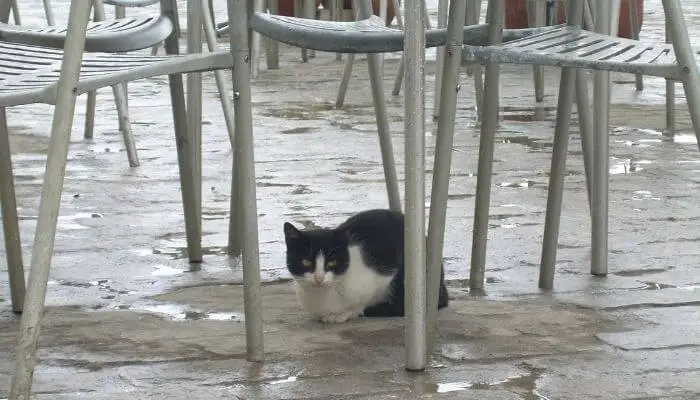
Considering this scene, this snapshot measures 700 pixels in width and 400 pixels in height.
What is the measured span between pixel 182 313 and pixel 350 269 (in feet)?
1.07

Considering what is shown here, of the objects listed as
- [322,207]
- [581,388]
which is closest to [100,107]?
[322,207]

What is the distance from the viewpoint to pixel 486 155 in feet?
8.38

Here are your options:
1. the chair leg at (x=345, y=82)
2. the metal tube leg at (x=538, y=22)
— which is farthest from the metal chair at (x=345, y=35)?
the metal tube leg at (x=538, y=22)

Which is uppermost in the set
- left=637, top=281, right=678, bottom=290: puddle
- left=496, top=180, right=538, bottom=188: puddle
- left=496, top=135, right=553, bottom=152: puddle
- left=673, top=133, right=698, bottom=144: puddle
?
left=637, top=281, right=678, bottom=290: puddle

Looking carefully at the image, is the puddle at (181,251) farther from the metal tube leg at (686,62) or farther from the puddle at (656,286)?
the metal tube leg at (686,62)

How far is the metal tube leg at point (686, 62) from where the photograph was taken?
1.87 m

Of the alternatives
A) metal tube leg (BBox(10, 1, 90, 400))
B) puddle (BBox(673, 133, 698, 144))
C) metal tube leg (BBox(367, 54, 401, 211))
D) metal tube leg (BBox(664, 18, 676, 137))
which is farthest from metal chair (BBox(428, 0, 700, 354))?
metal tube leg (BBox(664, 18, 676, 137))

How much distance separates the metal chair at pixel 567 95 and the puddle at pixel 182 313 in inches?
18.2

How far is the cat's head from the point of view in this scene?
7.94ft

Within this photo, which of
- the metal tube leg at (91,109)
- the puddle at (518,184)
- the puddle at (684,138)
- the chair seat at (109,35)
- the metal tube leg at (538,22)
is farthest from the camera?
the metal tube leg at (538,22)

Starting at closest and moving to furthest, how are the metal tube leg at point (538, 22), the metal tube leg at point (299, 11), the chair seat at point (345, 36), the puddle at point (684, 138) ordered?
the chair seat at point (345, 36), the puddle at point (684, 138), the metal tube leg at point (538, 22), the metal tube leg at point (299, 11)

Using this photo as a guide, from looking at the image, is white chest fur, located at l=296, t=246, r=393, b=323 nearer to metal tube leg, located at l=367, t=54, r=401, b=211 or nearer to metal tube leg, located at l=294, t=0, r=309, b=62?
metal tube leg, located at l=367, t=54, r=401, b=211

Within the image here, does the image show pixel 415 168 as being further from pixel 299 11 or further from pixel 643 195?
pixel 299 11

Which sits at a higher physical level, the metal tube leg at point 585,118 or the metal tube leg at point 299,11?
the metal tube leg at point 585,118
